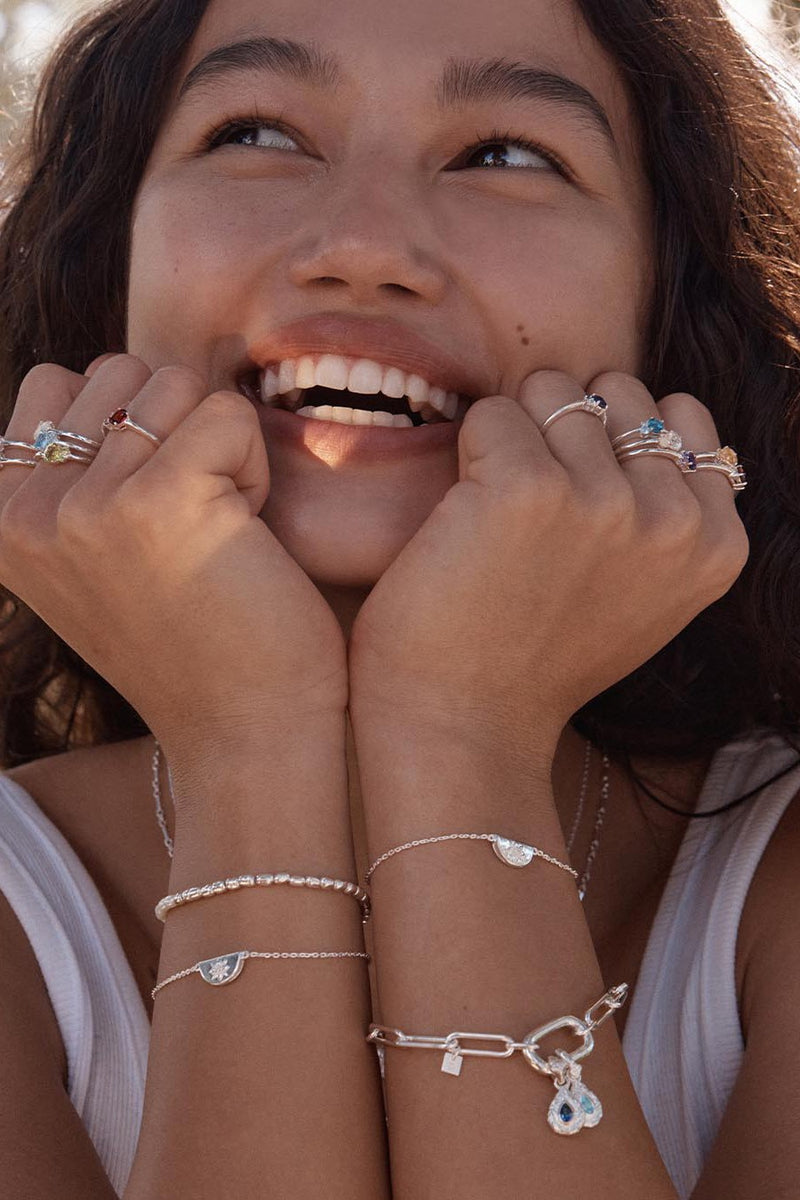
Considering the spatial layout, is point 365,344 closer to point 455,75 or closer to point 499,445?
point 499,445

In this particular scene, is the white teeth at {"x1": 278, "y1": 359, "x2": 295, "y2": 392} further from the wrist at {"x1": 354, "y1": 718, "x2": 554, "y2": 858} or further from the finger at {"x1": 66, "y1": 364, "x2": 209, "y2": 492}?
the wrist at {"x1": 354, "y1": 718, "x2": 554, "y2": 858}

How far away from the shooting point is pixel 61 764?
2.53 meters

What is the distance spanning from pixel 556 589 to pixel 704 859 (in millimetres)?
708

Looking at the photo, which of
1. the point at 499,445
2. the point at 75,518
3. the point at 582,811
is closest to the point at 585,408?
the point at 499,445

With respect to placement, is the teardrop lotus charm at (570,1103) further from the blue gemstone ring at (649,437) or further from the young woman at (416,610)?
the blue gemstone ring at (649,437)

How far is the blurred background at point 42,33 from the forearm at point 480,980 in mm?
1550

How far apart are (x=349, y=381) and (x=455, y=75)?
494mm

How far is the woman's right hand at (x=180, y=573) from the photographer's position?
1729 mm

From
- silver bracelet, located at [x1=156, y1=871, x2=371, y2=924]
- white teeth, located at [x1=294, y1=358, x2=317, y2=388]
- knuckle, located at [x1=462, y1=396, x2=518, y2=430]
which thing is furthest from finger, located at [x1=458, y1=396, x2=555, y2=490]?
silver bracelet, located at [x1=156, y1=871, x2=371, y2=924]

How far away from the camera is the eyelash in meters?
2.06

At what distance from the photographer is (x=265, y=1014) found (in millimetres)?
1583

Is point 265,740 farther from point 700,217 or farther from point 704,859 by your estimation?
point 700,217

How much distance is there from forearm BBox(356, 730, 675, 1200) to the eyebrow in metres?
0.99

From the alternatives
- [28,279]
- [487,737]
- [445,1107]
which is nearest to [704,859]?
[487,737]
